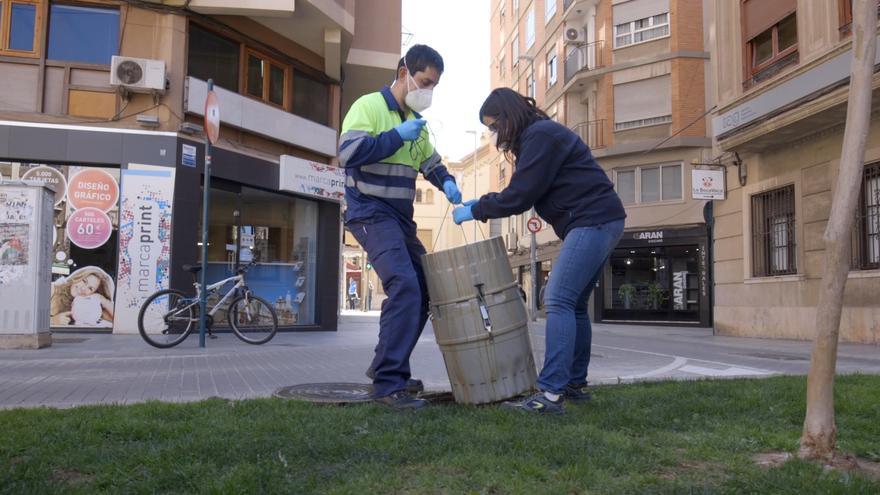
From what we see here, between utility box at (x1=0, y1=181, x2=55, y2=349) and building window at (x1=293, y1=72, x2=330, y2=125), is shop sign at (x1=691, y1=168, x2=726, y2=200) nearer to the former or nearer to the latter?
building window at (x1=293, y1=72, x2=330, y2=125)

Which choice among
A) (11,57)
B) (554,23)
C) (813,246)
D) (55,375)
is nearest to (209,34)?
(11,57)

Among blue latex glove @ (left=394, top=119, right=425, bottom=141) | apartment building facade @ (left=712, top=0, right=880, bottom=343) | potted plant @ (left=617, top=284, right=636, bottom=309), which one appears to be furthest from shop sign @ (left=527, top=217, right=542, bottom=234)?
blue latex glove @ (left=394, top=119, right=425, bottom=141)

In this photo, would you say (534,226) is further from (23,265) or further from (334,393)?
(334,393)

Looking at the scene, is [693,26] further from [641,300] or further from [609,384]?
[609,384]

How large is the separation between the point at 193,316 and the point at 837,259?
8.49 metres

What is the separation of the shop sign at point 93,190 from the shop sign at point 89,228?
0.10 m

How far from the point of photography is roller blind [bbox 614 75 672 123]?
89.4ft

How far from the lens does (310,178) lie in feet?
48.6

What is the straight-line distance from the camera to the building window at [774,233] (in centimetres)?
1502

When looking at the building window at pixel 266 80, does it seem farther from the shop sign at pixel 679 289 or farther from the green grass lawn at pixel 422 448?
the shop sign at pixel 679 289

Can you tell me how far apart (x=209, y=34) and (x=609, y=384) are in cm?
1070

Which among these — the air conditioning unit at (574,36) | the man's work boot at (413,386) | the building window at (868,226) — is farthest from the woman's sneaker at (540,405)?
the air conditioning unit at (574,36)

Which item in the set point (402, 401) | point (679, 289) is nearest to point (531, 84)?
point (679, 289)

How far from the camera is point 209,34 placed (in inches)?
516
